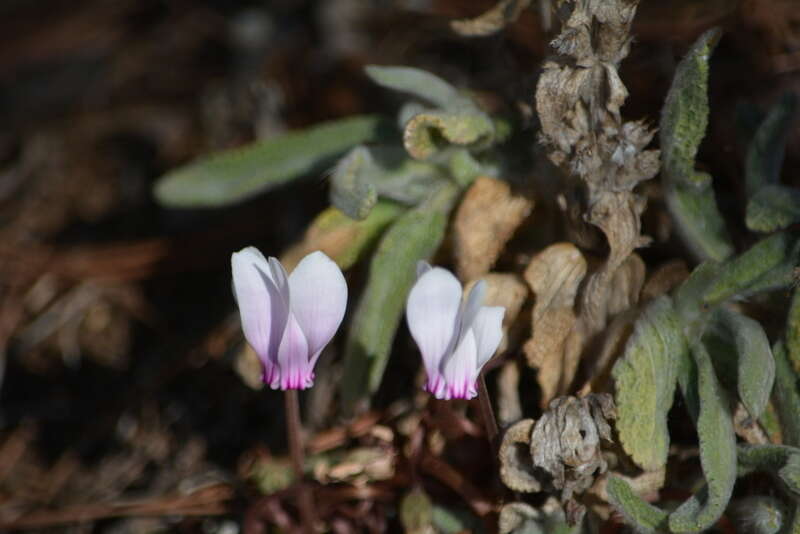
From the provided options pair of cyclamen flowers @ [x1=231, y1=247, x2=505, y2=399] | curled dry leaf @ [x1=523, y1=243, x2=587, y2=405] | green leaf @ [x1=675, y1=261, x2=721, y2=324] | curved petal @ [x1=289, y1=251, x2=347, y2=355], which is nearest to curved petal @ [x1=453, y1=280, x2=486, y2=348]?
pair of cyclamen flowers @ [x1=231, y1=247, x2=505, y2=399]

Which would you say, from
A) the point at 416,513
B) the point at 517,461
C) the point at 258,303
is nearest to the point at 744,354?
the point at 517,461

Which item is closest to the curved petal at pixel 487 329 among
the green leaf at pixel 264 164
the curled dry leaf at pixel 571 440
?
the curled dry leaf at pixel 571 440

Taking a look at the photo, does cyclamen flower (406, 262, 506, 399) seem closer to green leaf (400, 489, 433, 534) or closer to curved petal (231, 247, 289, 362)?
curved petal (231, 247, 289, 362)

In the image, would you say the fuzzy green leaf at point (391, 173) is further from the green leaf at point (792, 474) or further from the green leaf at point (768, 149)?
the green leaf at point (792, 474)

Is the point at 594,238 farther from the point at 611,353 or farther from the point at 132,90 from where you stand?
the point at 132,90

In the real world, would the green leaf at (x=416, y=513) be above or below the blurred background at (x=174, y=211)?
below

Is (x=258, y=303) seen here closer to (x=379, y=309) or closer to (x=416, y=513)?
(x=379, y=309)

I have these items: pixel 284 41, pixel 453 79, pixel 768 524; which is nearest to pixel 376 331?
pixel 768 524
